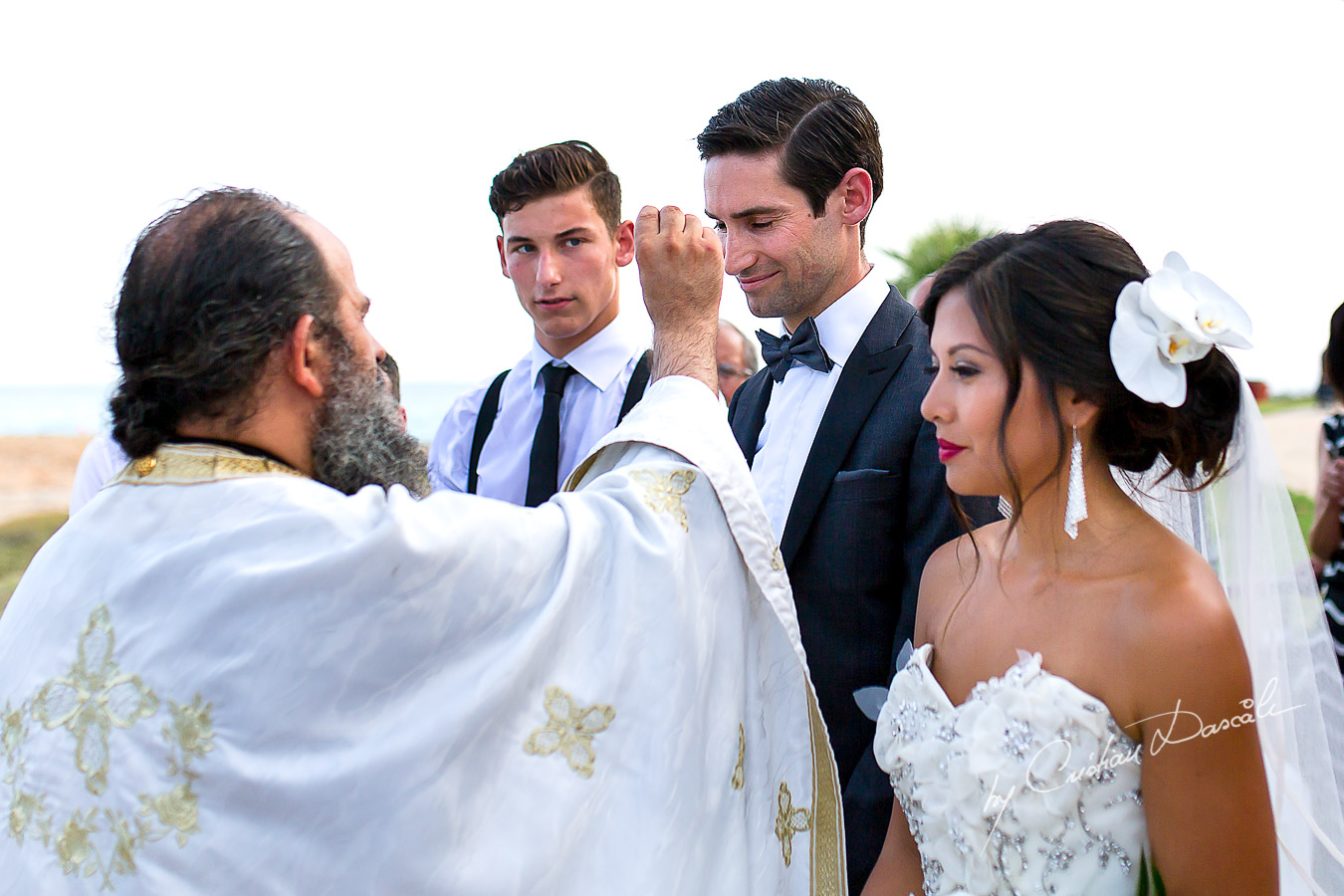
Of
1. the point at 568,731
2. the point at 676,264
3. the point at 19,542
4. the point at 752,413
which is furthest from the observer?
the point at 19,542

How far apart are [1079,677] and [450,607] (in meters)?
1.09

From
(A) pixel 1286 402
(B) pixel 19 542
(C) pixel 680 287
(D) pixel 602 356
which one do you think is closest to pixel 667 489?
(C) pixel 680 287

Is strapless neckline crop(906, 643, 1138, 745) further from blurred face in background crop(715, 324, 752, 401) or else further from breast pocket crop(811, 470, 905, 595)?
blurred face in background crop(715, 324, 752, 401)

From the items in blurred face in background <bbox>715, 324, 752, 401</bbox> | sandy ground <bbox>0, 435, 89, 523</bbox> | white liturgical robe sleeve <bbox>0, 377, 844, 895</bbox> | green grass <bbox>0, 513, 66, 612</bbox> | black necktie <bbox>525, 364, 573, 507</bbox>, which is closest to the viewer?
white liturgical robe sleeve <bbox>0, 377, 844, 895</bbox>

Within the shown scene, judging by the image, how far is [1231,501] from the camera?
5.98ft

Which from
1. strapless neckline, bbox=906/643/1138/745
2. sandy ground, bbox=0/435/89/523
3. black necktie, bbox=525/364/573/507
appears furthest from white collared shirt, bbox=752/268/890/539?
sandy ground, bbox=0/435/89/523

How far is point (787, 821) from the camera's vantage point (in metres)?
1.75

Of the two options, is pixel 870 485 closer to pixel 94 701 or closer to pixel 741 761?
pixel 741 761

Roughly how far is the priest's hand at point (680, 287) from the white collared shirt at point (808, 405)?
1.84 ft

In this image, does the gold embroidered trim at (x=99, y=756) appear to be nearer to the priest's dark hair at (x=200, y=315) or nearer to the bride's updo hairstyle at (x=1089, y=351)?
the priest's dark hair at (x=200, y=315)

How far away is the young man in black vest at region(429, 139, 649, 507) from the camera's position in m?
3.35

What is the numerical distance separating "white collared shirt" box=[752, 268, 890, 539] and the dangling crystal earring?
0.73 metres

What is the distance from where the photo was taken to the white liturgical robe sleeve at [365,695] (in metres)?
1.37

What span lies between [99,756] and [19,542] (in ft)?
31.2
